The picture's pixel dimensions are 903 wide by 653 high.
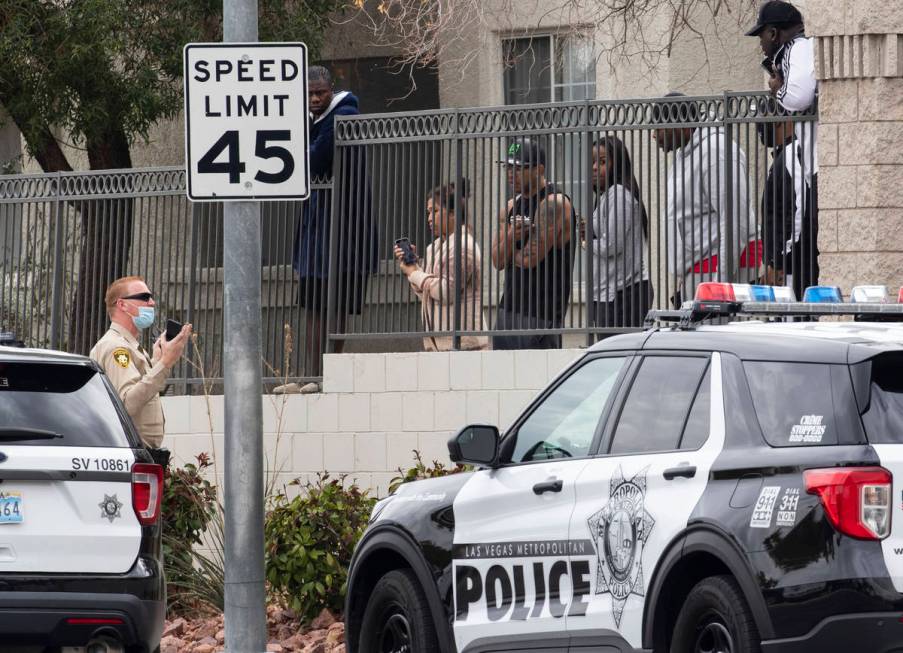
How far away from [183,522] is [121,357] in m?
1.34

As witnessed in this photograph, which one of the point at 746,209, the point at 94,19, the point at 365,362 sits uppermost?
the point at 94,19

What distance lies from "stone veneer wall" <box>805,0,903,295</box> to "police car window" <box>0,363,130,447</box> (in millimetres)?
5038

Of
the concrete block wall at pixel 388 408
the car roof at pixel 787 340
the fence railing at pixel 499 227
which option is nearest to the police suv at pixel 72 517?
the car roof at pixel 787 340

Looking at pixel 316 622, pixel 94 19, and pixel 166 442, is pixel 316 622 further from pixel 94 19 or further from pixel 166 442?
pixel 94 19

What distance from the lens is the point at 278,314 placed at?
43.9 ft

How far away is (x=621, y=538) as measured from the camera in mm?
6598

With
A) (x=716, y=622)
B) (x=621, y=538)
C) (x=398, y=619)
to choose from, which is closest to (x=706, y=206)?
(x=398, y=619)

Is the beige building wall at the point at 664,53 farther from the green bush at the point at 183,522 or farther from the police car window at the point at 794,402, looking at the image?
the police car window at the point at 794,402

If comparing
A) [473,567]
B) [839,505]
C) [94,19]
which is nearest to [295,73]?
[473,567]

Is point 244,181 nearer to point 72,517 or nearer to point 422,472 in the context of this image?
point 72,517

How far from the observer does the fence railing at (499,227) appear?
38.5 feet

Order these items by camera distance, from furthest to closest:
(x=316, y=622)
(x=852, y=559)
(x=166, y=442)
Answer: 1. (x=166, y=442)
2. (x=316, y=622)
3. (x=852, y=559)

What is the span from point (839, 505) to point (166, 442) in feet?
28.0

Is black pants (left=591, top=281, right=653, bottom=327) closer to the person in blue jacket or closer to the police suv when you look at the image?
the person in blue jacket
